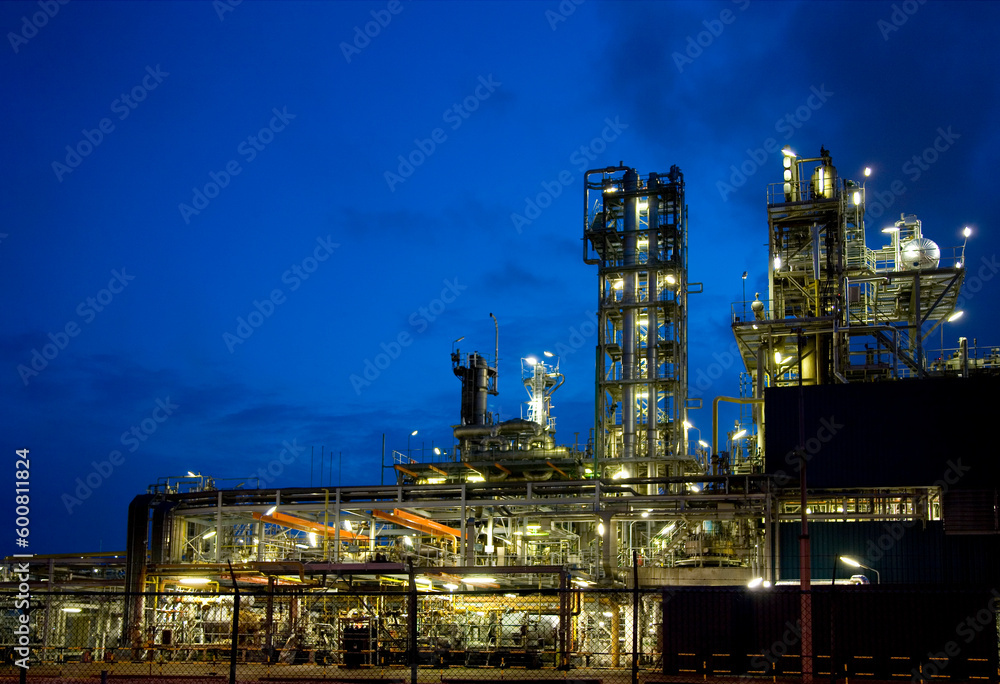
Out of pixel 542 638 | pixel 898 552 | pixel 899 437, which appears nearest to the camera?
pixel 542 638

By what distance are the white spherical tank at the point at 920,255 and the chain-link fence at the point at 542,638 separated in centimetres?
2082

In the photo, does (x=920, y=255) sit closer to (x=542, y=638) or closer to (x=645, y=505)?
(x=645, y=505)

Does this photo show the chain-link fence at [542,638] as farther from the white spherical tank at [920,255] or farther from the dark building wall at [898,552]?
the white spherical tank at [920,255]

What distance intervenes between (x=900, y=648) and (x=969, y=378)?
1550 centimetres

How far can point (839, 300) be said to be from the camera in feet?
141

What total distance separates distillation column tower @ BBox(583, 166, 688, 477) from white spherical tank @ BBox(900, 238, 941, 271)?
33.6 feet

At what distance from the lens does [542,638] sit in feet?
108

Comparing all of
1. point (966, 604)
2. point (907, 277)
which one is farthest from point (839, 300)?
point (966, 604)

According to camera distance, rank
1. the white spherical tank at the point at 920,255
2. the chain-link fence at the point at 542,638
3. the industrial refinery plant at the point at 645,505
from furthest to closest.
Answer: the white spherical tank at the point at 920,255
the industrial refinery plant at the point at 645,505
the chain-link fence at the point at 542,638

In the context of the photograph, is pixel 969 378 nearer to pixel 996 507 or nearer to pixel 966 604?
pixel 996 507

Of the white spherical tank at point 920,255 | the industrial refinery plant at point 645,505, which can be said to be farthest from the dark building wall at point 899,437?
the white spherical tank at point 920,255

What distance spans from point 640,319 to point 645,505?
13.4 metres

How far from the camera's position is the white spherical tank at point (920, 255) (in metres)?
44.1

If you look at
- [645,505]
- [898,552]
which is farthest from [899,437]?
[645,505]
